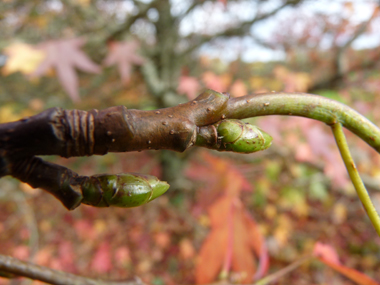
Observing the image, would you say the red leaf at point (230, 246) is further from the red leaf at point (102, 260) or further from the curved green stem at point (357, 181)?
the red leaf at point (102, 260)

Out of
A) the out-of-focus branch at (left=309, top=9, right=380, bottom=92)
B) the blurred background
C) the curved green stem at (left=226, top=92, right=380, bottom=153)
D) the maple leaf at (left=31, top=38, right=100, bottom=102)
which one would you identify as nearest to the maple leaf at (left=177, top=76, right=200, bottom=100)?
the blurred background

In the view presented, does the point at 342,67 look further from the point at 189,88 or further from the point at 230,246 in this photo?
the point at 230,246

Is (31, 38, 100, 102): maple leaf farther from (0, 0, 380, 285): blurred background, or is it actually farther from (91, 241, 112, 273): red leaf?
(91, 241, 112, 273): red leaf

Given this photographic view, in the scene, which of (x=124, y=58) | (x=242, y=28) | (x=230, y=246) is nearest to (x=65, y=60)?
(x=124, y=58)

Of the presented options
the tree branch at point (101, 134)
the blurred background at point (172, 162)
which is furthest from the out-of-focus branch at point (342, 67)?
the tree branch at point (101, 134)

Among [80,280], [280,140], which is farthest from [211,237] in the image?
[280,140]
